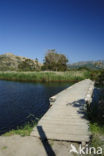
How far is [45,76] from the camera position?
26438 mm

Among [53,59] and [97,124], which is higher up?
[53,59]

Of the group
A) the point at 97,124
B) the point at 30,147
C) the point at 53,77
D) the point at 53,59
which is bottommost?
the point at 30,147

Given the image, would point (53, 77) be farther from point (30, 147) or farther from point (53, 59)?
point (30, 147)

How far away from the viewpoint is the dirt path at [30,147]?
3344 mm

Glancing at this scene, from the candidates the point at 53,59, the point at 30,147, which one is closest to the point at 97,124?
the point at 30,147

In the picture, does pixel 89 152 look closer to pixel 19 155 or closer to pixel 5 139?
pixel 19 155

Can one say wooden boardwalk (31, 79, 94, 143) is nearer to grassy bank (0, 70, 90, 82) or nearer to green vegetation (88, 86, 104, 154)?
green vegetation (88, 86, 104, 154)

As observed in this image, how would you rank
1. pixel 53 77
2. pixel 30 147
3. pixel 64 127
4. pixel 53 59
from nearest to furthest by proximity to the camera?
pixel 30 147 → pixel 64 127 → pixel 53 77 → pixel 53 59

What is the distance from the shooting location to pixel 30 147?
359 cm

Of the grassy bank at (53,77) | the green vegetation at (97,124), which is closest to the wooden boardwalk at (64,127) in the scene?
the green vegetation at (97,124)

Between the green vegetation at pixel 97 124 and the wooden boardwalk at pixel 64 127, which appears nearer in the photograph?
the green vegetation at pixel 97 124

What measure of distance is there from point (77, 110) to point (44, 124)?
203 cm

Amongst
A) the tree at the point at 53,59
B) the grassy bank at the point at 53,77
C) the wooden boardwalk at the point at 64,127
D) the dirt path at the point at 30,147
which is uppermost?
the tree at the point at 53,59

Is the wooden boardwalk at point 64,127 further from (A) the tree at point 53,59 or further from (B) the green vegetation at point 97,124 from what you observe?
(A) the tree at point 53,59
